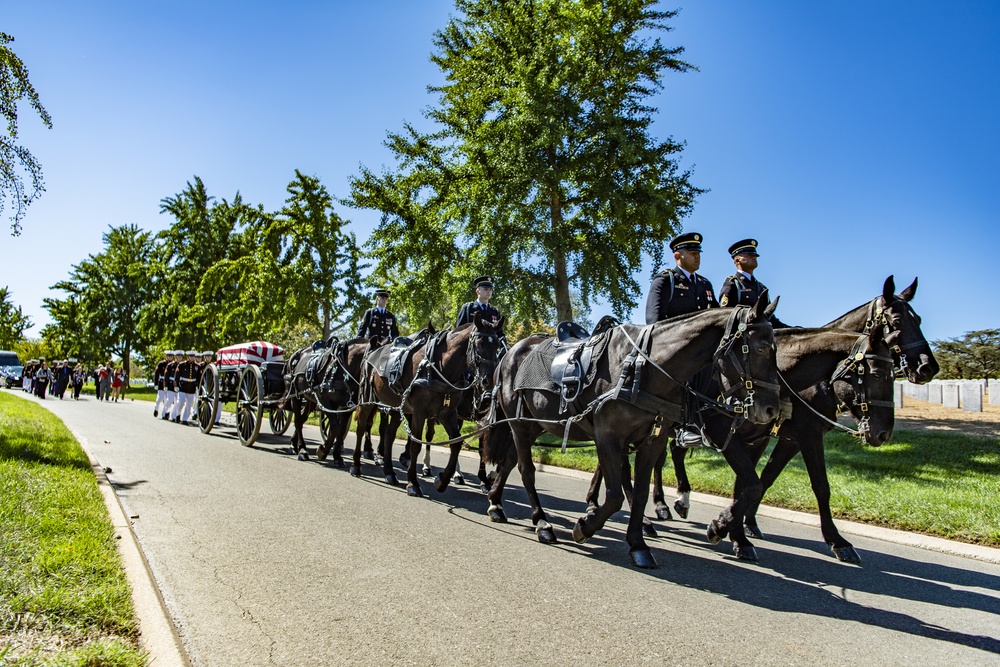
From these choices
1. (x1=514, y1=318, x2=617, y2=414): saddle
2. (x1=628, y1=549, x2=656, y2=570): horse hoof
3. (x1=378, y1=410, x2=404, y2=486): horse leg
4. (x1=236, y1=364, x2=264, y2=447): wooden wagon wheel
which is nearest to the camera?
(x1=628, y1=549, x2=656, y2=570): horse hoof

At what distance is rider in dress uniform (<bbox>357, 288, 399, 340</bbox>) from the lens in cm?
1173

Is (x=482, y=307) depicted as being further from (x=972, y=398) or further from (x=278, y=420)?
(x=972, y=398)

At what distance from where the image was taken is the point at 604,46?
16984mm

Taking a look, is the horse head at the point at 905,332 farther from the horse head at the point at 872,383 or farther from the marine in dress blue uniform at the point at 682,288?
the marine in dress blue uniform at the point at 682,288

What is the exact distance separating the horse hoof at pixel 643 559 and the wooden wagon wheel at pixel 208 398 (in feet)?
41.9

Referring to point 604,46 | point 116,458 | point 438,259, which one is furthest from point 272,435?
point 604,46

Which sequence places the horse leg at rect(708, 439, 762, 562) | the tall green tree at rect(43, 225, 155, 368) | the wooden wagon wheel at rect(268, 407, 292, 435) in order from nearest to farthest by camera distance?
the horse leg at rect(708, 439, 762, 562)
the wooden wagon wheel at rect(268, 407, 292, 435)
the tall green tree at rect(43, 225, 155, 368)

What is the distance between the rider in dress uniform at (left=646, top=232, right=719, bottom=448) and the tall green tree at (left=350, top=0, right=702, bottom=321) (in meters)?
9.21

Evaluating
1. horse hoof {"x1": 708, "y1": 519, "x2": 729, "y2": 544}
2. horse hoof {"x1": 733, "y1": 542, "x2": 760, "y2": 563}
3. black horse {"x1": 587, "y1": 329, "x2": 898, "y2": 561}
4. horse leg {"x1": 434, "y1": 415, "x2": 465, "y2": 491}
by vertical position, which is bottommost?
horse hoof {"x1": 733, "y1": 542, "x2": 760, "y2": 563}

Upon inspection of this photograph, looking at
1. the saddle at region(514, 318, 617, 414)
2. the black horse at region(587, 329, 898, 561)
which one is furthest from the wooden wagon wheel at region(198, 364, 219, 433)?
the black horse at region(587, 329, 898, 561)

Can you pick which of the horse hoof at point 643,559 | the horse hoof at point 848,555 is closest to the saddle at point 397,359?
the horse hoof at point 643,559

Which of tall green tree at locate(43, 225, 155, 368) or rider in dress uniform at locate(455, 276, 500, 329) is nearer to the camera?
rider in dress uniform at locate(455, 276, 500, 329)

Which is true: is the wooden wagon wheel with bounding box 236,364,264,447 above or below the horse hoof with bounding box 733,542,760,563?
above

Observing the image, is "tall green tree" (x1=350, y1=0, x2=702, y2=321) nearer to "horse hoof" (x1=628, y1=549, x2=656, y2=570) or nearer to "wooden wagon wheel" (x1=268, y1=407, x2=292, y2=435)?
"wooden wagon wheel" (x1=268, y1=407, x2=292, y2=435)
